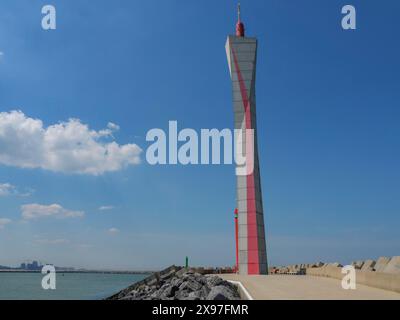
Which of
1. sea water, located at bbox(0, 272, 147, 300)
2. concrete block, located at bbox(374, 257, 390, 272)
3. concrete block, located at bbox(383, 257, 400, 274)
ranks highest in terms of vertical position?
concrete block, located at bbox(383, 257, 400, 274)

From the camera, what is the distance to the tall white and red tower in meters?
35.1

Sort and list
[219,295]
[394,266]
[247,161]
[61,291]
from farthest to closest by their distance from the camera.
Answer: [61,291]
[247,161]
[394,266]
[219,295]

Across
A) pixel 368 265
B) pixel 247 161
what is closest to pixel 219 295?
pixel 368 265

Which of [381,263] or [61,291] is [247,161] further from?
[61,291]

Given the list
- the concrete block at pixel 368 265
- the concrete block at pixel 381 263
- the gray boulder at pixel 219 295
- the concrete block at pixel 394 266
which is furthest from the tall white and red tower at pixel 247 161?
the gray boulder at pixel 219 295

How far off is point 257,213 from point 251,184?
2361mm

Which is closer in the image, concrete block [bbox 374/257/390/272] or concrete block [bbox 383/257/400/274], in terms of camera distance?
concrete block [bbox 383/257/400/274]

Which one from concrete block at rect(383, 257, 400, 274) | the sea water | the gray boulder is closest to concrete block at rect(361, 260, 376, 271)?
concrete block at rect(383, 257, 400, 274)

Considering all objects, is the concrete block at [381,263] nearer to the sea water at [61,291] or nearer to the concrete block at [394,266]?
the concrete block at [394,266]

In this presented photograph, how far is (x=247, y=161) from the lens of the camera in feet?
117

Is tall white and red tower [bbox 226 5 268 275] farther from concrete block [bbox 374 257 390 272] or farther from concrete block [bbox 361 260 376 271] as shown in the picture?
concrete block [bbox 374 257 390 272]

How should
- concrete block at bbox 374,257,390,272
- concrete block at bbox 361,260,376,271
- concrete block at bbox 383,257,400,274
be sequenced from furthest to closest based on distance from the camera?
concrete block at bbox 361,260,376,271
concrete block at bbox 374,257,390,272
concrete block at bbox 383,257,400,274

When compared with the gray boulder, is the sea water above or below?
below
